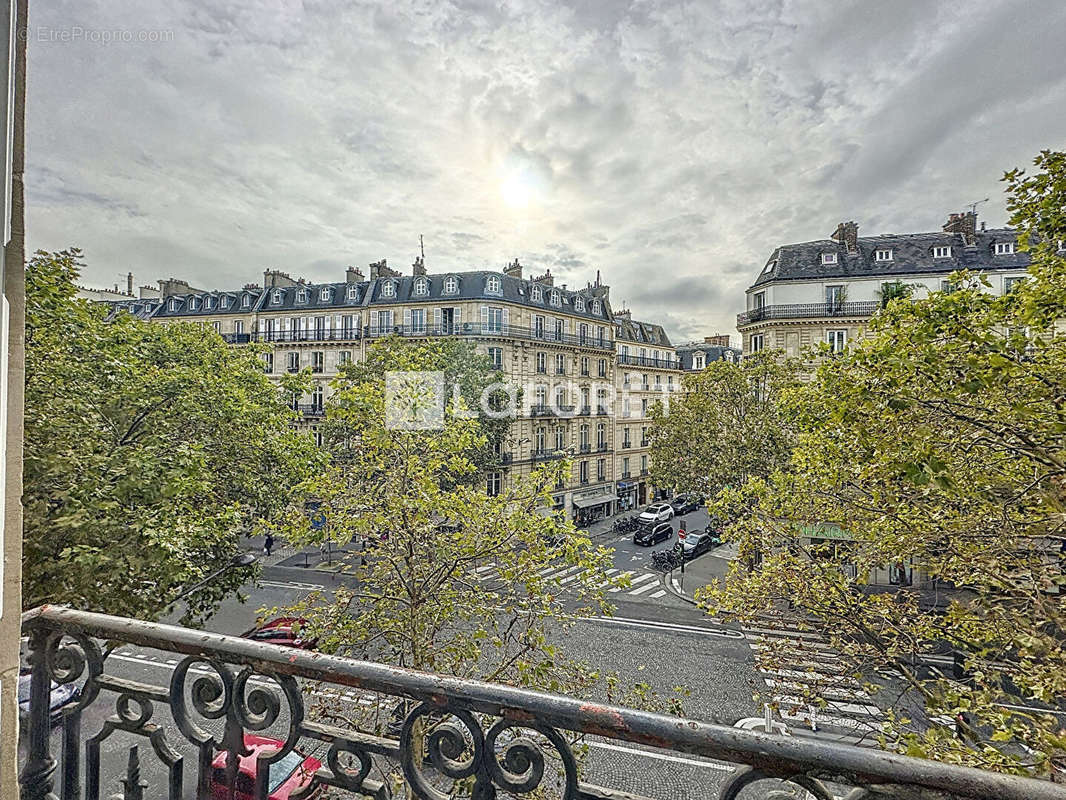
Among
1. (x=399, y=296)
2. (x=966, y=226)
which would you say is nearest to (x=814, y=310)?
(x=966, y=226)

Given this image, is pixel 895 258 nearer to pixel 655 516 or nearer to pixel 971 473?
pixel 655 516

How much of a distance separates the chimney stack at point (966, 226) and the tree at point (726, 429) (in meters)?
12.4

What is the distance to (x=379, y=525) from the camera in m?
6.94

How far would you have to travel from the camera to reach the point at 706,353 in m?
46.3

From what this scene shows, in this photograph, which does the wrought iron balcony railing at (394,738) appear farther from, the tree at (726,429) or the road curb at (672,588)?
the road curb at (672,588)

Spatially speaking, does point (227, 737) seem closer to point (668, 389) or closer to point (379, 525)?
point (379, 525)

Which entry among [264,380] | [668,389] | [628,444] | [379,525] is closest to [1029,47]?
[379,525]

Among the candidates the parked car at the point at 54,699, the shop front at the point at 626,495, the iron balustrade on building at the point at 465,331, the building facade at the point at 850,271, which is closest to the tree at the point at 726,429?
the building facade at the point at 850,271

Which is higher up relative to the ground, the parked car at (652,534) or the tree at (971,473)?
the tree at (971,473)

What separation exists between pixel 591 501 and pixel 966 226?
22.8m

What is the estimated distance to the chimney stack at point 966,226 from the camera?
23.9 m

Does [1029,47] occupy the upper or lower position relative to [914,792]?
upper

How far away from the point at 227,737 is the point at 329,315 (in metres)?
30.6

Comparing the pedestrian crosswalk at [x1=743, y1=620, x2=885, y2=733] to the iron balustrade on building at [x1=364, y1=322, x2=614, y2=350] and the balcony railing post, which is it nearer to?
the balcony railing post
